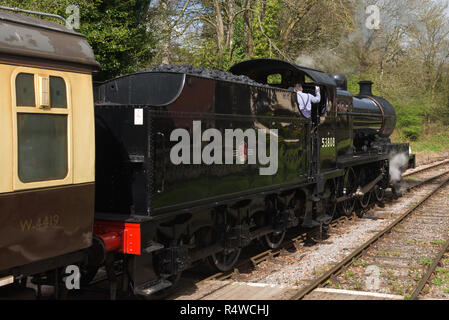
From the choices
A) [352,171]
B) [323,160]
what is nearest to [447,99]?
[352,171]

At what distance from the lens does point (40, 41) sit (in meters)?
4.19

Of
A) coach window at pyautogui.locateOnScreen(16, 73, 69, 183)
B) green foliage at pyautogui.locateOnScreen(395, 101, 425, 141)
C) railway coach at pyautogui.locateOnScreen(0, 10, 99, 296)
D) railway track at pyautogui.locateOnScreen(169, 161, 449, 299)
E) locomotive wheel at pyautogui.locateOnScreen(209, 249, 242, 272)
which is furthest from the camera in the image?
green foliage at pyautogui.locateOnScreen(395, 101, 425, 141)

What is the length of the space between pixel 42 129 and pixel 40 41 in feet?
2.42

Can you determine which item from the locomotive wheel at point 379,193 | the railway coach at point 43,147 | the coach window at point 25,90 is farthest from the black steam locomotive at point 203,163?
the locomotive wheel at point 379,193

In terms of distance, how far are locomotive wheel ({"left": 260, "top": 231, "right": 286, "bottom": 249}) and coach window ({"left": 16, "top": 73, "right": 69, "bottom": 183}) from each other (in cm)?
482

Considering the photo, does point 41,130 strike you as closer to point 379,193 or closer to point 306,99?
point 306,99

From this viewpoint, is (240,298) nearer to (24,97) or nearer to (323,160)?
(24,97)

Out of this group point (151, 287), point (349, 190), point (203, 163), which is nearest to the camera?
point (151, 287)

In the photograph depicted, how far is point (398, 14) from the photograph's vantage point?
3578 cm

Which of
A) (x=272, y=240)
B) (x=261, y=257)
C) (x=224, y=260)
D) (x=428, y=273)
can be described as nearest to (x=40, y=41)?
(x=224, y=260)

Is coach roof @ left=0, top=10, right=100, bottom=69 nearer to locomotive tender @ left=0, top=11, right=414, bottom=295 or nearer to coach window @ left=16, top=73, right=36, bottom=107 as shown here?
locomotive tender @ left=0, top=11, right=414, bottom=295

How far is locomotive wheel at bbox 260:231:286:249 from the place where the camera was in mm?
8547

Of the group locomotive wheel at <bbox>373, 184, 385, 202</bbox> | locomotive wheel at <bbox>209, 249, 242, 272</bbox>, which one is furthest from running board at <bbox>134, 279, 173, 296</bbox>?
locomotive wheel at <bbox>373, 184, 385, 202</bbox>

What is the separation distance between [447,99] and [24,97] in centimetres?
4112
